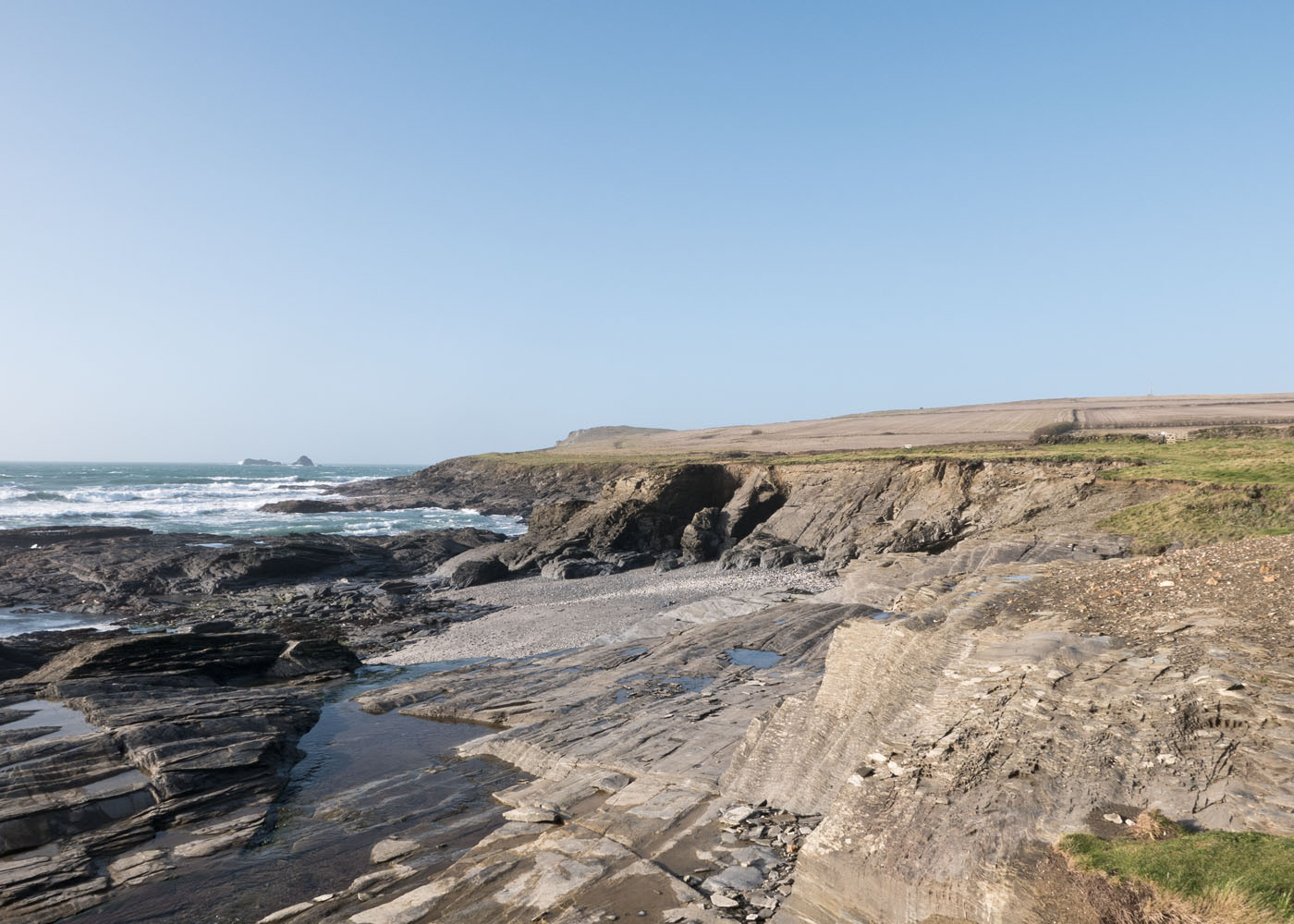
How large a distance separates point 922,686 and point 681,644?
11.4 m

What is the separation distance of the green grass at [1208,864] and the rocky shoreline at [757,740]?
392mm

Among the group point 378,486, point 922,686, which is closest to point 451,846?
point 922,686

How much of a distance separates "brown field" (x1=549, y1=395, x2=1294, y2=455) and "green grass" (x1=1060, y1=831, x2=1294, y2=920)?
63.4 m

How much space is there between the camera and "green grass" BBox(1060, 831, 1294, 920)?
6.08 meters

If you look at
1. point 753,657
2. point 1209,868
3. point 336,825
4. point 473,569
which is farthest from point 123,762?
point 473,569

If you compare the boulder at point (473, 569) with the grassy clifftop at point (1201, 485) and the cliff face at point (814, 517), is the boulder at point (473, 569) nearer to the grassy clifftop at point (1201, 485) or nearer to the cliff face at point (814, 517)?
the cliff face at point (814, 517)

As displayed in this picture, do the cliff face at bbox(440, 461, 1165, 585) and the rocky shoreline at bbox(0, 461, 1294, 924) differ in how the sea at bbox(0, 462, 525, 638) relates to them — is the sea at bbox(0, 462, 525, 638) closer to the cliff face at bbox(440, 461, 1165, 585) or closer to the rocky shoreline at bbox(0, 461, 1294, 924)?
the cliff face at bbox(440, 461, 1165, 585)

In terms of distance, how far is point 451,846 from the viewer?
1156 centimetres

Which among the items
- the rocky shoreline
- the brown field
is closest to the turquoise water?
the brown field

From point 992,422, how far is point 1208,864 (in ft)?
320

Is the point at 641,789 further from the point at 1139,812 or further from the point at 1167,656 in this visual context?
the point at 1167,656

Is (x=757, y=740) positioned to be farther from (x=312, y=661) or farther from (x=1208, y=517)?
(x=1208, y=517)

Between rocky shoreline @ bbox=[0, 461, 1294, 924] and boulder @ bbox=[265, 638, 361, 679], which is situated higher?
rocky shoreline @ bbox=[0, 461, 1294, 924]

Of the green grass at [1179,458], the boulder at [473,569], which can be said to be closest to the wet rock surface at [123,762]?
the boulder at [473,569]
